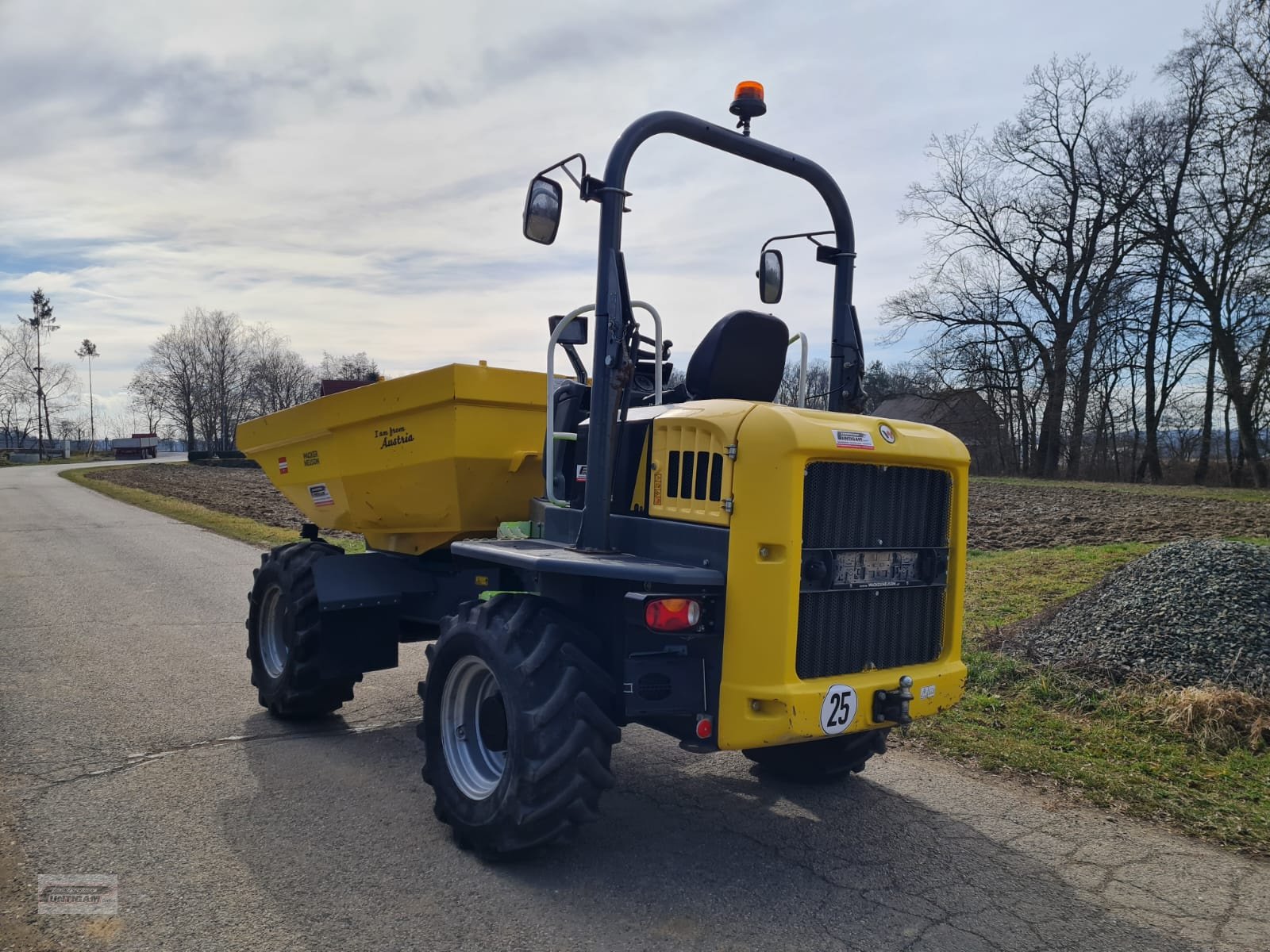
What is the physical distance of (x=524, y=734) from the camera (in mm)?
3666

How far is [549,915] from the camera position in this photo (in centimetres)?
344

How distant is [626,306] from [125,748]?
3.67 meters

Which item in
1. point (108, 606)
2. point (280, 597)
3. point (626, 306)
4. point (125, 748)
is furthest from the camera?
point (108, 606)

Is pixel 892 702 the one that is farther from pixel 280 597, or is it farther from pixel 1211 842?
pixel 280 597

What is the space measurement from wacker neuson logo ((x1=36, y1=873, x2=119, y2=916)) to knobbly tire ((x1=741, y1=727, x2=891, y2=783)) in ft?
9.02

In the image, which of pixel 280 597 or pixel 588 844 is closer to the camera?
pixel 588 844

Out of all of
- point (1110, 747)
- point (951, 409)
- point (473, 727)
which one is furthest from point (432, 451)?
point (951, 409)

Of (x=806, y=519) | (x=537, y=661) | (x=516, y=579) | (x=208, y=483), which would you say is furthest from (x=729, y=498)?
(x=208, y=483)

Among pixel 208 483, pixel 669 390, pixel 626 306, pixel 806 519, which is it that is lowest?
pixel 208 483

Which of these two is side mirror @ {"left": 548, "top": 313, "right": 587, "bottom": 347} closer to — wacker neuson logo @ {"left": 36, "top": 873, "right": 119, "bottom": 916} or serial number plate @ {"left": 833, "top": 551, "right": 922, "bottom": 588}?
serial number plate @ {"left": 833, "top": 551, "right": 922, "bottom": 588}

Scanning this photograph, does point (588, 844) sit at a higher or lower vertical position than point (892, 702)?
lower

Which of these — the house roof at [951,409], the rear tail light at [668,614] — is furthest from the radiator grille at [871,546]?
the house roof at [951,409]

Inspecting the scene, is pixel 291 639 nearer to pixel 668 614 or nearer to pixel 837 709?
pixel 668 614

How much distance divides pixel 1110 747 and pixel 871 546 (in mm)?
2387
